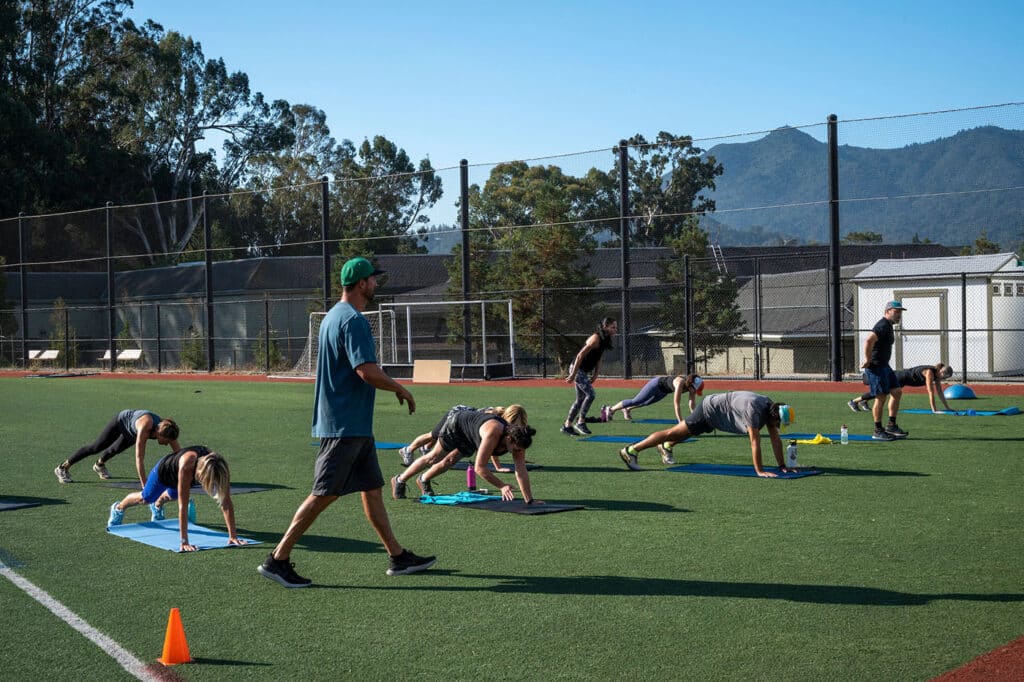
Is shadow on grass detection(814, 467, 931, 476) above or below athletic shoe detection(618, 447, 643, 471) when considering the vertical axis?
below

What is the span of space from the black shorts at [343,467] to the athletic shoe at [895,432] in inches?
410

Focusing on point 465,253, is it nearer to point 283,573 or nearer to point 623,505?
point 623,505

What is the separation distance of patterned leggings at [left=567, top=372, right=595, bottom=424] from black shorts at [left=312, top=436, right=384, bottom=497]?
387 inches

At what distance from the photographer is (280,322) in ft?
170

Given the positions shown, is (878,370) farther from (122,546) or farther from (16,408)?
(16,408)

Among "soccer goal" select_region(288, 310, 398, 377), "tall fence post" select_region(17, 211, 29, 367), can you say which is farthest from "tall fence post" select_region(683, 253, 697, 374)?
"tall fence post" select_region(17, 211, 29, 367)

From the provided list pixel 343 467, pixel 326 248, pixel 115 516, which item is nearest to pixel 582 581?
pixel 343 467

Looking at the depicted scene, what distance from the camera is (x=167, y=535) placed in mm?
9438

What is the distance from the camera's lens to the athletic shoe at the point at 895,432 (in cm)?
1583

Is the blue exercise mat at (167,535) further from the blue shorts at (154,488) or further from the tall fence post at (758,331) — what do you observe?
the tall fence post at (758,331)

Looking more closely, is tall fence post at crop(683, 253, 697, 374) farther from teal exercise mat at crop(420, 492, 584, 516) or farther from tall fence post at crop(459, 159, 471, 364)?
teal exercise mat at crop(420, 492, 584, 516)

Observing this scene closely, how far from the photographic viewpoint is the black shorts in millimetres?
7289

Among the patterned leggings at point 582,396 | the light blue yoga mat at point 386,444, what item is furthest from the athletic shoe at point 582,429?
the light blue yoga mat at point 386,444

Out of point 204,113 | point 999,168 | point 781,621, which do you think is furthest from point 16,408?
point 204,113
